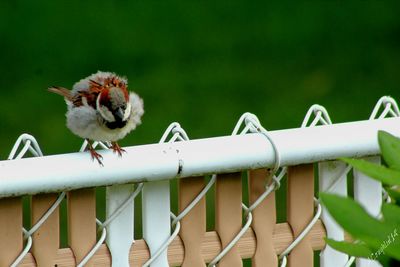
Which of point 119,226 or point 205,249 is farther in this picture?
point 205,249

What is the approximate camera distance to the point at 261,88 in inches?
264

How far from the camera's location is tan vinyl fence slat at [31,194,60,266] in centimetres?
193

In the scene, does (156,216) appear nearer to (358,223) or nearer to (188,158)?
(188,158)

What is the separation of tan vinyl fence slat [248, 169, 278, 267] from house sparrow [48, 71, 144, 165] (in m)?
0.46

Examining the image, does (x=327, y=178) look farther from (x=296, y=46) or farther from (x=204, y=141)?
(x=296, y=46)

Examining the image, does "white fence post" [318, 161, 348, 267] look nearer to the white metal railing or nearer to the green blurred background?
the white metal railing

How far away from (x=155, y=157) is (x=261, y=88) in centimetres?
476

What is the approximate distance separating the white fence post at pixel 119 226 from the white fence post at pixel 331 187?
0.44 m

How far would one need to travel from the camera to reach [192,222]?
6.85 feet

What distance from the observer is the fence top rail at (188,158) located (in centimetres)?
185

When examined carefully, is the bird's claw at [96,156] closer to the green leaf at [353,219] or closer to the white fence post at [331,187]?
the white fence post at [331,187]

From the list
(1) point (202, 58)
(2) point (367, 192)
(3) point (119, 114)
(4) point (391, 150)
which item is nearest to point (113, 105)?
(3) point (119, 114)

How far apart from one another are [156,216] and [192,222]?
3.1 inches

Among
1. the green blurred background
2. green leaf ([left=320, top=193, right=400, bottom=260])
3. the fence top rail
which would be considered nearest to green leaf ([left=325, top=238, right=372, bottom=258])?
green leaf ([left=320, top=193, right=400, bottom=260])
